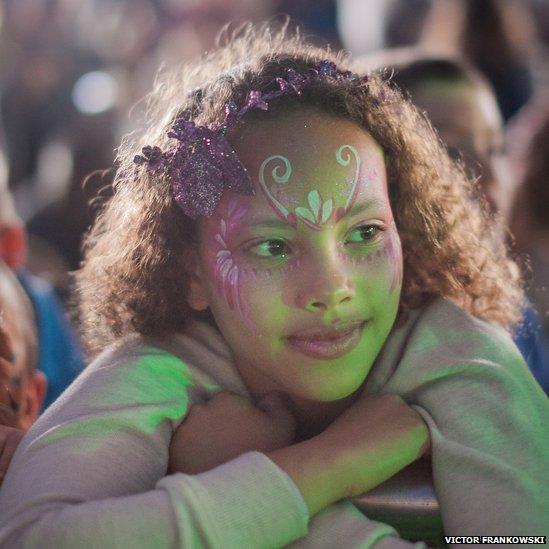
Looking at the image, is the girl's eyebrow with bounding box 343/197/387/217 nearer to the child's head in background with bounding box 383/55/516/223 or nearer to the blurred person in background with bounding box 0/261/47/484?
the blurred person in background with bounding box 0/261/47/484

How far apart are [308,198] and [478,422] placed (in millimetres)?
410

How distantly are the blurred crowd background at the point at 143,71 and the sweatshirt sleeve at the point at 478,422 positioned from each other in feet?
1.91

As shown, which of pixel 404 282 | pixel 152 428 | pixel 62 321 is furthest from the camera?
pixel 62 321

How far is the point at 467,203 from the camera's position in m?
1.56

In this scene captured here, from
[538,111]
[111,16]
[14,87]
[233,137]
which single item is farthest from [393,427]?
[111,16]

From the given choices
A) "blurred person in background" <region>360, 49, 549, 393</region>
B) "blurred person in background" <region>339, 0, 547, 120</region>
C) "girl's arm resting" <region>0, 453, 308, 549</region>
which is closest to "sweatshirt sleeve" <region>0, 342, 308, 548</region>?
"girl's arm resting" <region>0, 453, 308, 549</region>

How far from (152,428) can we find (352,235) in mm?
412

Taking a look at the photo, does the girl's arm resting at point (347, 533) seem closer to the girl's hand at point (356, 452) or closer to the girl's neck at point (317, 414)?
the girl's hand at point (356, 452)

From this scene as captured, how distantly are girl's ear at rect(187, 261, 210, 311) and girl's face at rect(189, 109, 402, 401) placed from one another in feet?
0.22

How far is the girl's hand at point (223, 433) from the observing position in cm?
118

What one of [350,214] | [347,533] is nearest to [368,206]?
[350,214]

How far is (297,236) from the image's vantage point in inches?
46.9

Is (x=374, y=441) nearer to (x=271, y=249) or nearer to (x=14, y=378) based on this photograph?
(x=271, y=249)

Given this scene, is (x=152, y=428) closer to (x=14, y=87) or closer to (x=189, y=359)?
(x=189, y=359)
